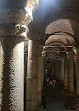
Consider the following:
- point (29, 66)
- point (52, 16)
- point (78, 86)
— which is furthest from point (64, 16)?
point (78, 86)

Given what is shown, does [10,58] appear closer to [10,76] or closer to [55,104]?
[10,76]

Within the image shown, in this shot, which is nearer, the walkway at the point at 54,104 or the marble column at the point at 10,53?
the marble column at the point at 10,53

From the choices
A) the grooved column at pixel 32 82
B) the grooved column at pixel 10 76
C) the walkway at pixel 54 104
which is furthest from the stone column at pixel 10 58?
the walkway at pixel 54 104

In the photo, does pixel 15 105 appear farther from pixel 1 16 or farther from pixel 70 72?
pixel 70 72

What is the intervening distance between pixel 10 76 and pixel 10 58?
0.27 meters

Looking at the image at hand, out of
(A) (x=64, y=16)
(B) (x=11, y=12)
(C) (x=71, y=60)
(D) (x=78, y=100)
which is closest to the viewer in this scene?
(B) (x=11, y=12)

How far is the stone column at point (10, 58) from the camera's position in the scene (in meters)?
2.66

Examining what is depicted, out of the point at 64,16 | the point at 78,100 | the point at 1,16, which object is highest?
the point at 64,16

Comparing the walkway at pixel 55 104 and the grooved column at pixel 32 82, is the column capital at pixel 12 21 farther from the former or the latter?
the walkway at pixel 55 104

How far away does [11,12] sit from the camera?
8.64ft

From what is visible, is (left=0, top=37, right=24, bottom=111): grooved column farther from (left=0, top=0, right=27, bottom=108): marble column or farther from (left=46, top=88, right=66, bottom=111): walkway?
(left=46, top=88, right=66, bottom=111): walkway

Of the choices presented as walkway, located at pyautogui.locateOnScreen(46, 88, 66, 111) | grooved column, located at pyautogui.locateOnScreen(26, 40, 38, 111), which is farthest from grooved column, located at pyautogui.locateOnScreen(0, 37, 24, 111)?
walkway, located at pyautogui.locateOnScreen(46, 88, 66, 111)

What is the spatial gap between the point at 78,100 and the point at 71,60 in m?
3.02

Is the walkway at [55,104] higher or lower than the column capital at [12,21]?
lower
